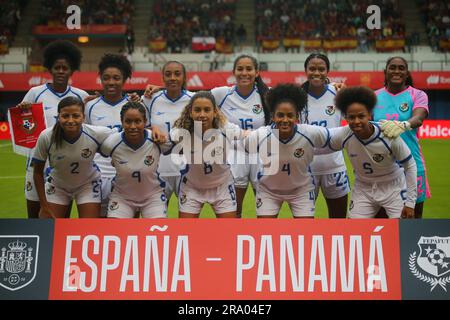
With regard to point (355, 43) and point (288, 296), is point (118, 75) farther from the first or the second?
point (355, 43)

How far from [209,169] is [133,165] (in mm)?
677

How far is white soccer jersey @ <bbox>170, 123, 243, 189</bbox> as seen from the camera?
14.6ft

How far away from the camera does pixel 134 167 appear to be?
14.4 ft

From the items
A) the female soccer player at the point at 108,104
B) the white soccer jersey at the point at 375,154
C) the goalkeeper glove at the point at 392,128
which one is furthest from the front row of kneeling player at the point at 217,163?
the female soccer player at the point at 108,104

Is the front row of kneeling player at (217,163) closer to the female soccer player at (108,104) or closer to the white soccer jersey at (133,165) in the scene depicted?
the white soccer jersey at (133,165)

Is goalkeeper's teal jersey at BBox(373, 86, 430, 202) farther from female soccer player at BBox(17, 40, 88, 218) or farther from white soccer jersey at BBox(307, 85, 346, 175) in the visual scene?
female soccer player at BBox(17, 40, 88, 218)

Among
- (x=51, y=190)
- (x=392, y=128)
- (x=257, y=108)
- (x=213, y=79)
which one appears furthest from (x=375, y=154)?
(x=213, y=79)

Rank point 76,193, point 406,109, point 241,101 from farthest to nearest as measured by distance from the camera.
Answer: point 241,101, point 406,109, point 76,193

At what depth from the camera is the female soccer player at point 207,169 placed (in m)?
4.39

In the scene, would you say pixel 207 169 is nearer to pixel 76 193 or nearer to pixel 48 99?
pixel 76 193

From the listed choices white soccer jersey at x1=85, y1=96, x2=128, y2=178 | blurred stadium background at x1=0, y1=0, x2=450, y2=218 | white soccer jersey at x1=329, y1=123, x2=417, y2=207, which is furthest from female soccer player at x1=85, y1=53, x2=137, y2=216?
blurred stadium background at x1=0, y1=0, x2=450, y2=218

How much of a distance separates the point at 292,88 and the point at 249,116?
0.78 m
